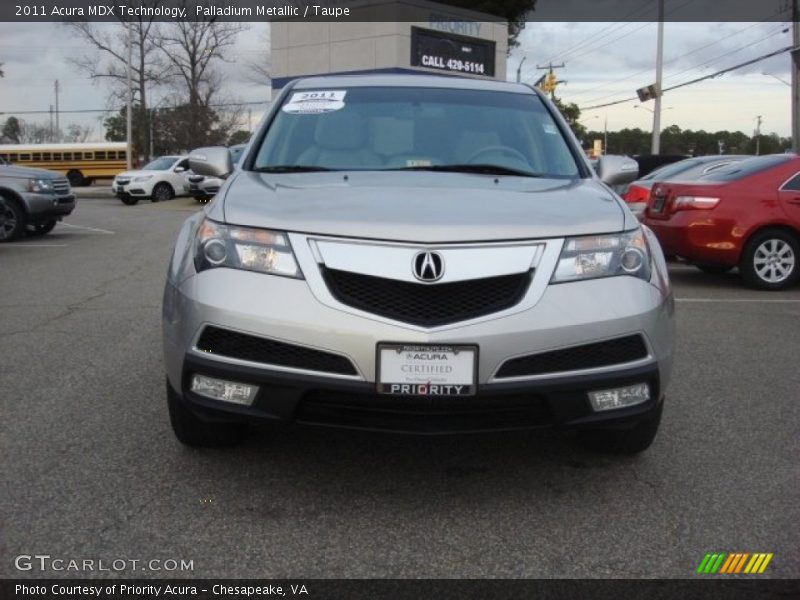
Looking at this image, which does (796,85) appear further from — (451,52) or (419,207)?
(419,207)

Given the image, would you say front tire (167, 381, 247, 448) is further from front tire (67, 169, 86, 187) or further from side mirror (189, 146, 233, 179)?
front tire (67, 169, 86, 187)

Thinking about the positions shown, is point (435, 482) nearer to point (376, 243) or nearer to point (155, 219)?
point (376, 243)

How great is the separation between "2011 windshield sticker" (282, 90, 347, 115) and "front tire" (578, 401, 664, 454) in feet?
6.91

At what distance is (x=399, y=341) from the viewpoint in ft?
9.62

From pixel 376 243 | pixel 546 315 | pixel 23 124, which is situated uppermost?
pixel 23 124

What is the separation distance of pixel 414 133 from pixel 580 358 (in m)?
1.77

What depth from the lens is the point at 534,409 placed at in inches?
122

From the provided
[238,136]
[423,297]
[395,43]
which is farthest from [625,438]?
[238,136]

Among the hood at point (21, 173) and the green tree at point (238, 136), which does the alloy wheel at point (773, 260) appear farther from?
the green tree at point (238, 136)

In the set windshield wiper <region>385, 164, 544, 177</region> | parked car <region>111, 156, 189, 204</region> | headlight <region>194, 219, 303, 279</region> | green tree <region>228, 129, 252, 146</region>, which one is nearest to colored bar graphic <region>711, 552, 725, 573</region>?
headlight <region>194, 219, 303, 279</region>

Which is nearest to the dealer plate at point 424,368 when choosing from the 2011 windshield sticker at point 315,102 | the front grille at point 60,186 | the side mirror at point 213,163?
the 2011 windshield sticker at point 315,102

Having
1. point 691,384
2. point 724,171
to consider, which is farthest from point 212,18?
point 691,384

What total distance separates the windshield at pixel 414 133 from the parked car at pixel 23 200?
33.4 ft

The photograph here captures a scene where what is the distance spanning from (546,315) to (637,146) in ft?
324
